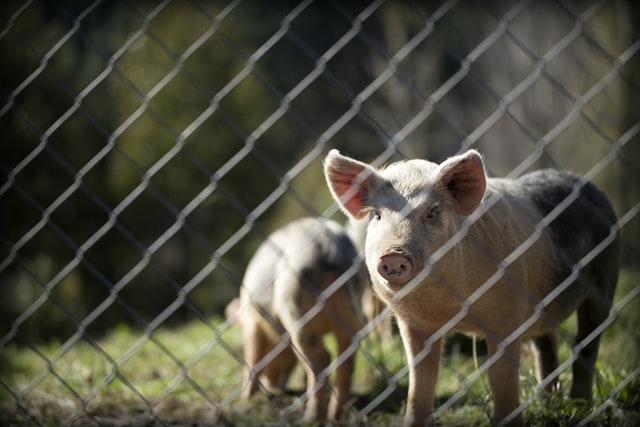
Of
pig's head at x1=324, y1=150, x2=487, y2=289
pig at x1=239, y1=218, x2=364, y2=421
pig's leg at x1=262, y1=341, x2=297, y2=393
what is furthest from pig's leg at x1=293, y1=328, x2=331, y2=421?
pig's head at x1=324, y1=150, x2=487, y2=289

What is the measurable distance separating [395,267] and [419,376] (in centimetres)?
69

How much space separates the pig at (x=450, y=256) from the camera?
8.79 feet

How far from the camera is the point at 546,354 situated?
394cm

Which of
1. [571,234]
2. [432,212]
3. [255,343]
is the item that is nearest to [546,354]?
[571,234]

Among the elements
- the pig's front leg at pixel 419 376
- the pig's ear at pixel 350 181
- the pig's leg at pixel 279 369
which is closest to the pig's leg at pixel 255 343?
the pig's leg at pixel 279 369

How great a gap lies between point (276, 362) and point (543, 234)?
227cm

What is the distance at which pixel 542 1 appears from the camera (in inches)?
352

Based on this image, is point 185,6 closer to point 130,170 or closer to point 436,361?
point 130,170

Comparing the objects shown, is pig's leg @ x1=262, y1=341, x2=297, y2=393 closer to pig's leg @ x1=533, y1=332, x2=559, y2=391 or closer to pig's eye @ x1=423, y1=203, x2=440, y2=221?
pig's leg @ x1=533, y1=332, x2=559, y2=391

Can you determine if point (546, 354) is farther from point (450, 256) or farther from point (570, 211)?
point (450, 256)

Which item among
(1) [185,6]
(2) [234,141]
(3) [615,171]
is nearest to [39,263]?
(2) [234,141]

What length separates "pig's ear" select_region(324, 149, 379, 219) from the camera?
107 inches

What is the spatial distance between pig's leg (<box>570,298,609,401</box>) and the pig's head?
3.36 ft

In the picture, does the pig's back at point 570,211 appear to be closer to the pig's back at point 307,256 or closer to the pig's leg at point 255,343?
the pig's back at point 307,256
